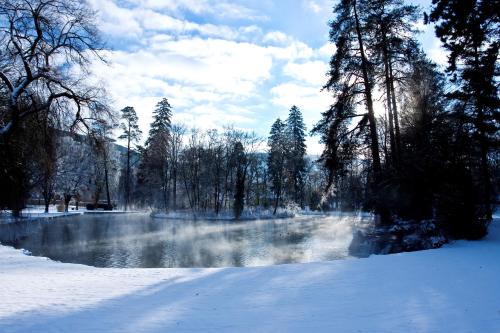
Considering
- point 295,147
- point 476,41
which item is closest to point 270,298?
point 476,41

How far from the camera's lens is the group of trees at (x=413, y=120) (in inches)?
445

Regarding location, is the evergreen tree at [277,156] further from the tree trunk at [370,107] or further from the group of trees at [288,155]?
the tree trunk at [370,107]

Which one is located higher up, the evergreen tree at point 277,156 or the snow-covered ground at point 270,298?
the evergreen tree at point 277,156

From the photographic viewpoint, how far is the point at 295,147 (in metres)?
52.8

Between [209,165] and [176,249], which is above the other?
[209,165]

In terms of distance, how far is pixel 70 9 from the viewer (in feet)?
38.5

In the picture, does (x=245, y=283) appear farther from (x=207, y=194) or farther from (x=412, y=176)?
(x=207, y=194)

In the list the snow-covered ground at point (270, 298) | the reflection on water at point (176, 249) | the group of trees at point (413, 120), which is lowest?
the reflection on water at point (176, 249)

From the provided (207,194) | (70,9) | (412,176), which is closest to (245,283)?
(412,176)

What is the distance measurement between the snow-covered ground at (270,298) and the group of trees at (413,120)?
367 cm

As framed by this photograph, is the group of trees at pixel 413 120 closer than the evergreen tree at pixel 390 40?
Yes

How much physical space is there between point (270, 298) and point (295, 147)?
47459 millimetres

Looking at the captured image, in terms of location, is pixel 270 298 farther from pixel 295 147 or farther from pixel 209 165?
pixel 295 147

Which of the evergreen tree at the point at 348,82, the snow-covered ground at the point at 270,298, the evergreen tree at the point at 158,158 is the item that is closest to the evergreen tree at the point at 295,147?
the evergreen tree at the point at 158,158
